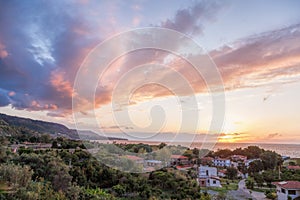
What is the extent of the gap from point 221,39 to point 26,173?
6752 millimetres

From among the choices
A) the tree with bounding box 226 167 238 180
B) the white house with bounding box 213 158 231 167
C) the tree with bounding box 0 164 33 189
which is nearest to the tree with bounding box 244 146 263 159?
the white house with bounding box 213 158 231 167

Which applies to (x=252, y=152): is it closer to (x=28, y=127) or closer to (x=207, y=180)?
(x=207, y=180)

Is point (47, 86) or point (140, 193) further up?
point (47, 86)

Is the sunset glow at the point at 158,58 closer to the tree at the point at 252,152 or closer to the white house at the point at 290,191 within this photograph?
the white house at the point at 290,191

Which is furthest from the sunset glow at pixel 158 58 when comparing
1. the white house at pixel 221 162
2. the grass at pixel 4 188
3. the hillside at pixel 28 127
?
the white house at pixel 221 162

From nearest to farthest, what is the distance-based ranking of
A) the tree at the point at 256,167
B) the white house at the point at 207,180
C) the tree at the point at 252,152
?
the white house at the point at 207,180
the tree at the point at 256,167
the tree at the point at 252,152

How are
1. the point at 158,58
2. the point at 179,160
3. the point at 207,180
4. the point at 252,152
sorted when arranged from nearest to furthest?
the point at 158,58
the point at 207,180
the point at 179,160
the point at 252,152

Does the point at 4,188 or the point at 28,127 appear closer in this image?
the point at 4,188

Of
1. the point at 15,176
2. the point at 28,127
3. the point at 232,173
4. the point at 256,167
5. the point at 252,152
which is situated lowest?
the point at 232,173

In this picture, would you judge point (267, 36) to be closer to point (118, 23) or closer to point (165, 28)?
point (165, 28)

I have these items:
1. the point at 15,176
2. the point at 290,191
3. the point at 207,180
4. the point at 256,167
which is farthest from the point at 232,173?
the point at 15,176

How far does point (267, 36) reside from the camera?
808cm

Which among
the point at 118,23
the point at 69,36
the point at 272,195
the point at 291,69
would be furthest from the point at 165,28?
the point at 272,195

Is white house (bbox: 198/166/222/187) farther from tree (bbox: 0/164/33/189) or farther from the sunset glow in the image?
tree (bbox: 0/164/33/189)
